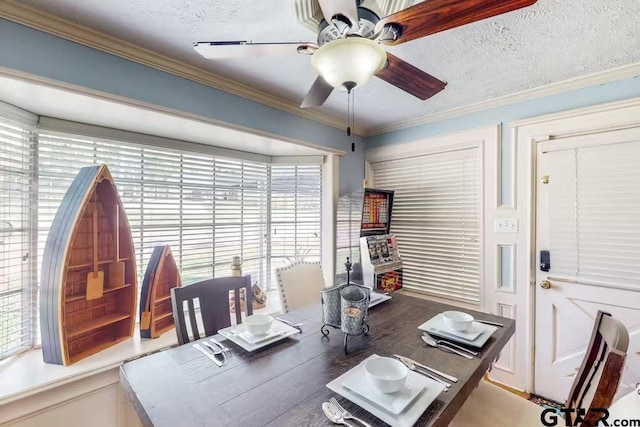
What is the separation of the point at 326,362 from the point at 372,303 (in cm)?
78

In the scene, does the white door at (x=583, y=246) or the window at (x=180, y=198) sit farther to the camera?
the white door at (x=583, y=246)

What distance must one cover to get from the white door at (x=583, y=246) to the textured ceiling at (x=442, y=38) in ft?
1.98

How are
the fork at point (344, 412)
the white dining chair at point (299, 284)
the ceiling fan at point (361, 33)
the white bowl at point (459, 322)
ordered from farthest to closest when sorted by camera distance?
the white dining chair at point (299, 284)
the white bowl at point (459, 322)
the ceiling fan at point (361, 33)
the fork at point (344, 412)

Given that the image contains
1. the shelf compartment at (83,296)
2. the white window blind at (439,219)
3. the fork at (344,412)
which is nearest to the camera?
the fork at (344,412)

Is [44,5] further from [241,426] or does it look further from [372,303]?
[372,303]

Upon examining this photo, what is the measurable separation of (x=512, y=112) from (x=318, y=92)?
1872 mm

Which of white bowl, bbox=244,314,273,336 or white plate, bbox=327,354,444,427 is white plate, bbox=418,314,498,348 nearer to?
white plate, bbox=327,354,444,427

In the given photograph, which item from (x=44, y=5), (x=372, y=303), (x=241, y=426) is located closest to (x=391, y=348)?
(x=372, y=303)

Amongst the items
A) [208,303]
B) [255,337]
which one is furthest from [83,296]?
[255,337]

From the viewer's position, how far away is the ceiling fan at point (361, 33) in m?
0.97

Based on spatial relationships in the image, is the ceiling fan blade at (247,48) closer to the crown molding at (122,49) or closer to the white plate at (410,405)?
the crown molding at (122,49)

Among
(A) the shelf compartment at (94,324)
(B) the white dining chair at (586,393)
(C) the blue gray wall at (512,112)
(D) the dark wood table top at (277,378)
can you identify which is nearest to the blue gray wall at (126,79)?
(C) the blue gray wall at (512,112)

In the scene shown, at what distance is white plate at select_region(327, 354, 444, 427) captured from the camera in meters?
0.87

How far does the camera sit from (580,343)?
216 centimetres
